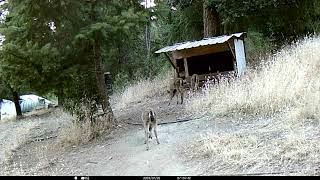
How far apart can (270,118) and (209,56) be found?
9192 millimetres

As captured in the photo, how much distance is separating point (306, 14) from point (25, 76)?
42.3ft

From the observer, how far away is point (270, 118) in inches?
360

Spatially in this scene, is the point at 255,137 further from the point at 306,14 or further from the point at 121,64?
the point at 121,64

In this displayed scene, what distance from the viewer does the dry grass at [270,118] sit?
640 cm

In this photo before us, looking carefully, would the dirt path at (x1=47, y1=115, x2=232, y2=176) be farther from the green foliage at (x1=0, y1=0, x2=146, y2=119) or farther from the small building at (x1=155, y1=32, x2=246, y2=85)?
the small building at (x1=155, y1=32, x2=246, y2=85)

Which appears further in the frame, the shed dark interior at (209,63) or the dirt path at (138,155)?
the shed dark interior at (209,63)

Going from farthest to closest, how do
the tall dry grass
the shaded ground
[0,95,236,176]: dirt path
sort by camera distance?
the tall dry grass, [0,95,236,176]: dirt path, the shaded ground

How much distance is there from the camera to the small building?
50.8 ft

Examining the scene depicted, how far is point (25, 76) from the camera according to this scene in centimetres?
1064

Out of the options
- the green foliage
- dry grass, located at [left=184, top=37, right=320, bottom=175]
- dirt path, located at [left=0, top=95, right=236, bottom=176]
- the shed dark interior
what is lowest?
dirt path, located at [left=0, top=95, right=236, bottom=176]

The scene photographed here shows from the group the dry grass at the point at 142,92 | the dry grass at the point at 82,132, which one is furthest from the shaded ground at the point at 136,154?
the dry grass at the point at 142,92

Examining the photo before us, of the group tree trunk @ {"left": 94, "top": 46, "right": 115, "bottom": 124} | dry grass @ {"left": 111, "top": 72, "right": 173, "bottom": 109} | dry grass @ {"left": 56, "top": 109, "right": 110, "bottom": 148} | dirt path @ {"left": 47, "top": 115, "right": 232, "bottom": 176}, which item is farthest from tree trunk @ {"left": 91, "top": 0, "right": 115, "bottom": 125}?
dry grass @ {"left": 111, "top": 72, "right": 173, "bottom": 109}

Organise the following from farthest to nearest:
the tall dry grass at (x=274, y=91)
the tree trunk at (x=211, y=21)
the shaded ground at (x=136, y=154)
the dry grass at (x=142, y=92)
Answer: the tree trunk at (x=211, y=21)
the dry grass at (x=142, y=92)
the tall dry grass at (x=274, y=91)
the shaded ground at (x=136, y=154)

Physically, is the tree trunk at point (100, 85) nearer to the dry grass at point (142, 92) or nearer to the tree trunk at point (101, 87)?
the tree trunk at point (101, 87)
